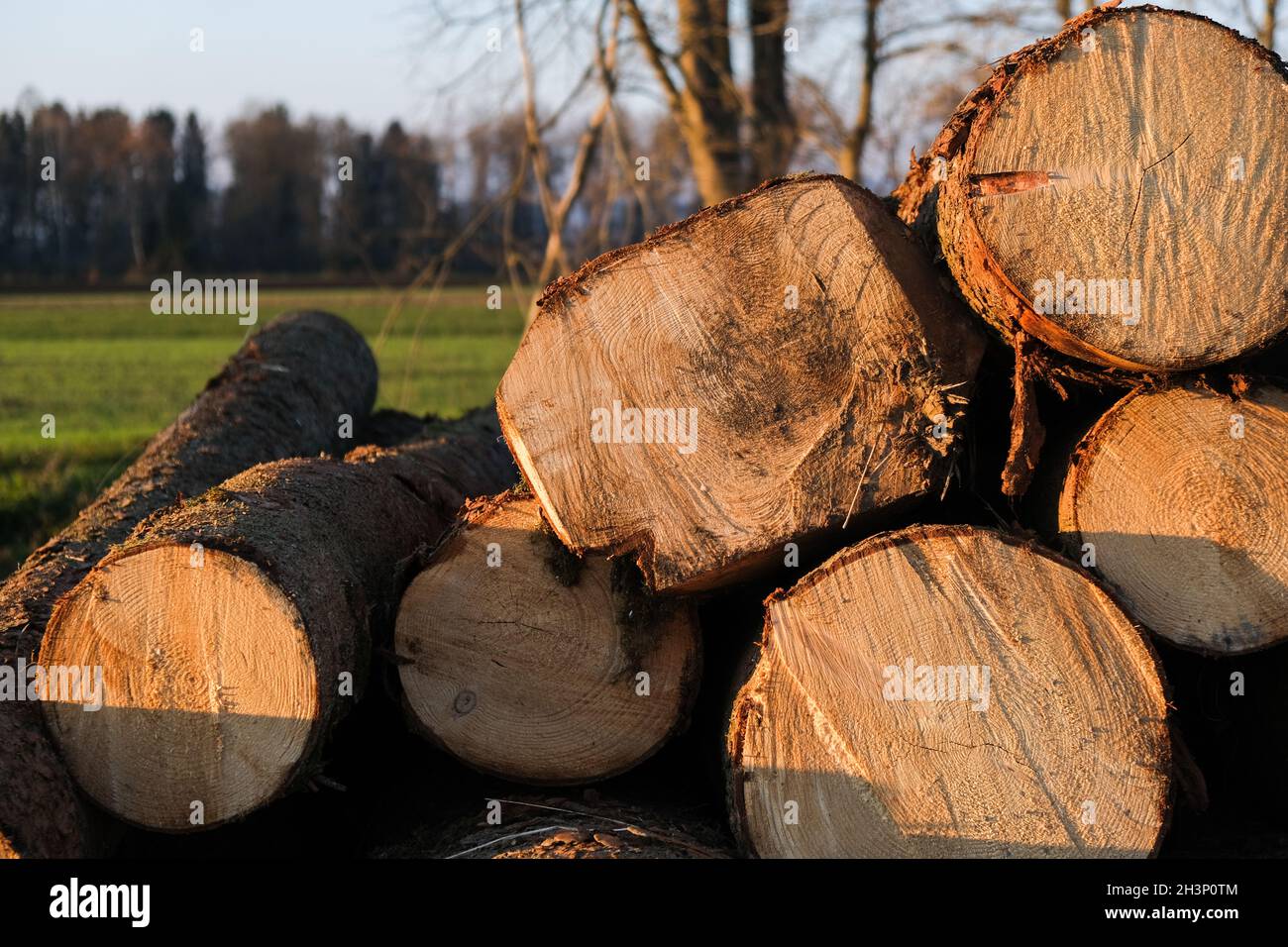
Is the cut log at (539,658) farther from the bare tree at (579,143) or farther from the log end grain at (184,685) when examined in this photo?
the bare tree at (579,143)

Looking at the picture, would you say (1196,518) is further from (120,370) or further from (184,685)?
(120,370)

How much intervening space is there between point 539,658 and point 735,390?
2.90 ft

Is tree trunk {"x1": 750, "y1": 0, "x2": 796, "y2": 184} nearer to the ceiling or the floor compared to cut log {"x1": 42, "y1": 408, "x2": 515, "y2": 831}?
nearer to the ceiling

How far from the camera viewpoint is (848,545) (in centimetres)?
298

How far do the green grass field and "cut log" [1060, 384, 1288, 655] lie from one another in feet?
17.7

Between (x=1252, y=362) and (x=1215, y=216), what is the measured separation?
632mm

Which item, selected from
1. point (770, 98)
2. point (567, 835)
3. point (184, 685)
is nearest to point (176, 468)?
point (184, 685)

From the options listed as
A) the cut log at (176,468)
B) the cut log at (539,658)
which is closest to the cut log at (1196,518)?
the cut log at (539,658)

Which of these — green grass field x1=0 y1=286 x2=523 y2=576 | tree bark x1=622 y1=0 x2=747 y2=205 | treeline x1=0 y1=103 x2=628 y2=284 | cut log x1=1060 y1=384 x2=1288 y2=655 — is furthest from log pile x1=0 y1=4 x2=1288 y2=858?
treeline x1=0 y1=103 x2=628 y2=284

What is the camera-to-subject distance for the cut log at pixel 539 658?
3123 mm

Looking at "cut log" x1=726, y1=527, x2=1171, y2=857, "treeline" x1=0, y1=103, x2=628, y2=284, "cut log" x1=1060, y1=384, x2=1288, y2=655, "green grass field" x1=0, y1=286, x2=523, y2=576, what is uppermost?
"treeline" x1=0, y1=103, x2=628, y2=284

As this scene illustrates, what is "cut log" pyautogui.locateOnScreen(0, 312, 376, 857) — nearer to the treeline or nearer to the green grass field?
the green grass field

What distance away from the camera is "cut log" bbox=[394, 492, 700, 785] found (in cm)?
312
